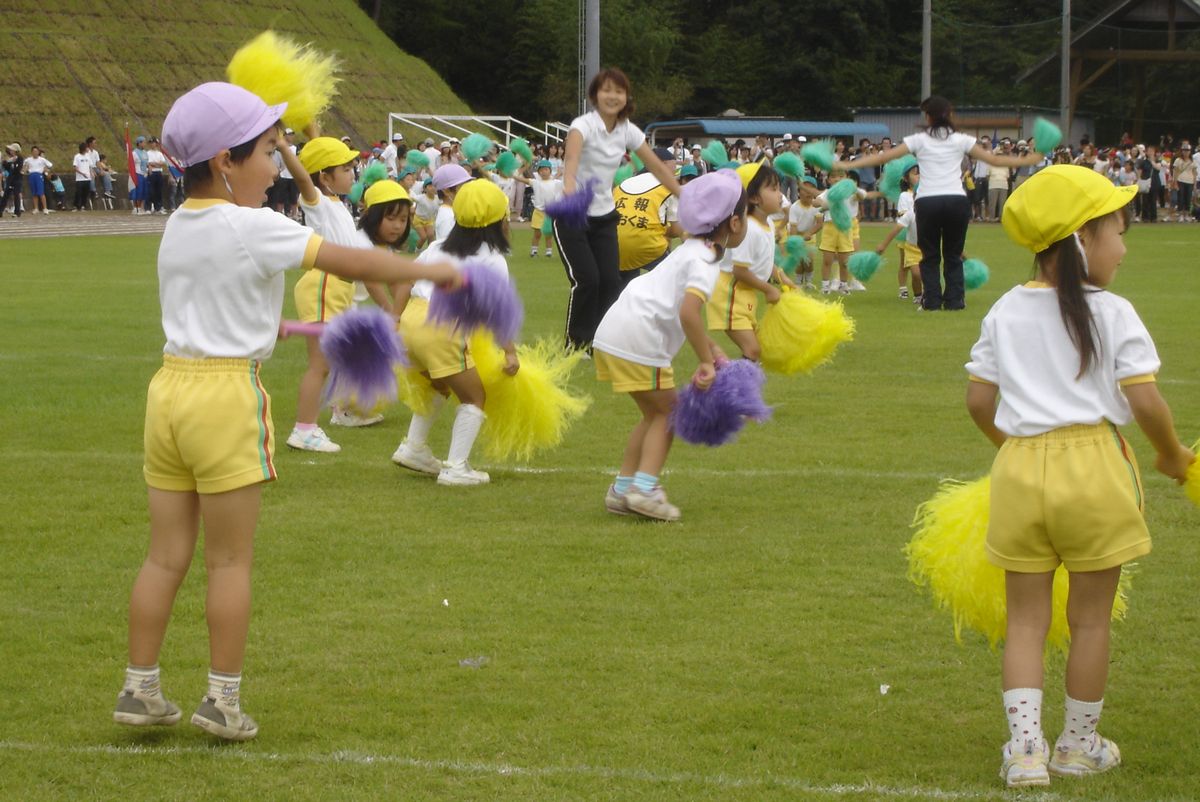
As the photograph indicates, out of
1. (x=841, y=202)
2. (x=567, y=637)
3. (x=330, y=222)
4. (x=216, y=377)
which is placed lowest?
(x=567, y=637)

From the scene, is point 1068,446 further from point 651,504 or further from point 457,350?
point 457,350

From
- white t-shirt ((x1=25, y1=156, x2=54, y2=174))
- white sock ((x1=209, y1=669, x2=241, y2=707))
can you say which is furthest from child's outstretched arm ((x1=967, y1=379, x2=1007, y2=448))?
white t-shirt ((x1=25, y1=156, x2=54, y2=174))

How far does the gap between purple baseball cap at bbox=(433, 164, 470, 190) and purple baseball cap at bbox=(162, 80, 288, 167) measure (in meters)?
5.93

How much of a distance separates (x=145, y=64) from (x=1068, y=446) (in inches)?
2003

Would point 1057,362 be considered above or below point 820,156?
below

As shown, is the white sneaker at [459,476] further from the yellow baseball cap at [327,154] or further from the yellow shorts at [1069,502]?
the yellow shorts at [1069,502]

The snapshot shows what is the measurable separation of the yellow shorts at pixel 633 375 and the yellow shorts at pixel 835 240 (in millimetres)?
12508

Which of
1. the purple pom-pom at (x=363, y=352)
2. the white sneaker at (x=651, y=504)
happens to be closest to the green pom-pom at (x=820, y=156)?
A: the white sneaker at (x=651, y=504)

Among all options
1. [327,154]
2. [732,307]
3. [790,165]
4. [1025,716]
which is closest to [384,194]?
[327,154]

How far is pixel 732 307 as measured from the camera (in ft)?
31.0

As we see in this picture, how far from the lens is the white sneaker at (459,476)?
789 cm

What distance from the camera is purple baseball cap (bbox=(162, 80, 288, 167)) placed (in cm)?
414

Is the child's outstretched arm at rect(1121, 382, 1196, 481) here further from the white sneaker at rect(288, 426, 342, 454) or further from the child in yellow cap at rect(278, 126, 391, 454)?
the white sneaker at rect(288, 426, 342, 454)

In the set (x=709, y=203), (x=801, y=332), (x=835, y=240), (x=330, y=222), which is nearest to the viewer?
(x=709, y=203)
